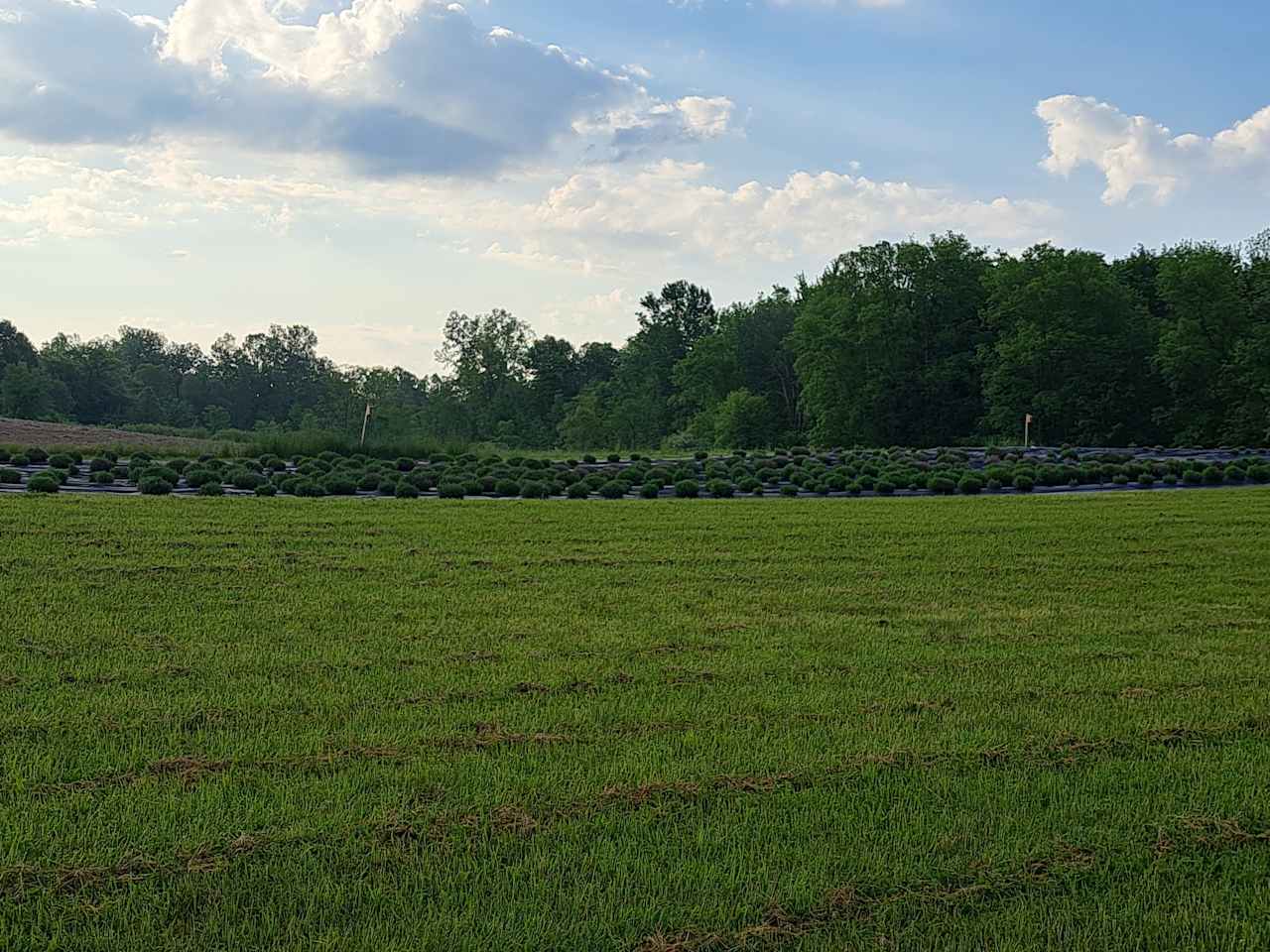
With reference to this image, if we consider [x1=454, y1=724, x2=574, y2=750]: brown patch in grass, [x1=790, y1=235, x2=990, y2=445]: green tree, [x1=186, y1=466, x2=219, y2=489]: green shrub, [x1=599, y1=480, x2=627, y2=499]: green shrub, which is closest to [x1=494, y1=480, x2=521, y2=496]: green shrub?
[x1=599, y1=480, x2=627, y2=499]: green shrub

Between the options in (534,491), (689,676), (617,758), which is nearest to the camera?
(617,758)

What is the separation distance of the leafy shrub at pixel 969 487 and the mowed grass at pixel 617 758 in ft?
25.8

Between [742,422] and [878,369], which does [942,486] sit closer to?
[878,369]

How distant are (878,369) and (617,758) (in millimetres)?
41060

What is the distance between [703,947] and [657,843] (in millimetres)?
572

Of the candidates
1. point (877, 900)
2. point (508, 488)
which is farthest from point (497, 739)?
point (508, 488)

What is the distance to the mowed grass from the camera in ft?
9.48

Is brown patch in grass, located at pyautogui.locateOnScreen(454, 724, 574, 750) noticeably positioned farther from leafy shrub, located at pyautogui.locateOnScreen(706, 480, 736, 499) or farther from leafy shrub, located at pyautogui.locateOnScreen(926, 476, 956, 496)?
leafy shrub, located at pyautogui.locateOnScreen(926, 476, 956, 496)

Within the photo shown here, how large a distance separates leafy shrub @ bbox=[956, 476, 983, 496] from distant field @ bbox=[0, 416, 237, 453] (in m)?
13.9

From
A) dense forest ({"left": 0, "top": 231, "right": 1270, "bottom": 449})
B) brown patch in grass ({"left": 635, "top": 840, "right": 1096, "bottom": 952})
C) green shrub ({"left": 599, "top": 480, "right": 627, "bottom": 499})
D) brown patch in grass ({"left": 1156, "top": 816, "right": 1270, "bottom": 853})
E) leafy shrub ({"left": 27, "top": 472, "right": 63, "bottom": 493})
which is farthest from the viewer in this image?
dense forest ({"left": 0, "top": 231, "right": 1270, "bottom": 449})

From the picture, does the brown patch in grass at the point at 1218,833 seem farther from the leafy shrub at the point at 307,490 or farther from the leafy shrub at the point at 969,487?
the leafy shrub at the point at 969,487

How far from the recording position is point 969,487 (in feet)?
52.6

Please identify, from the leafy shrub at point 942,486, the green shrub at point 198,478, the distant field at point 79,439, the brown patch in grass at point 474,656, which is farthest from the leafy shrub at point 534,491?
the distant field at point 79,439

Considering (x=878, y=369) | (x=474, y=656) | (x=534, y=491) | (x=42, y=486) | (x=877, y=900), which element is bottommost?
(x=877, y=900)
